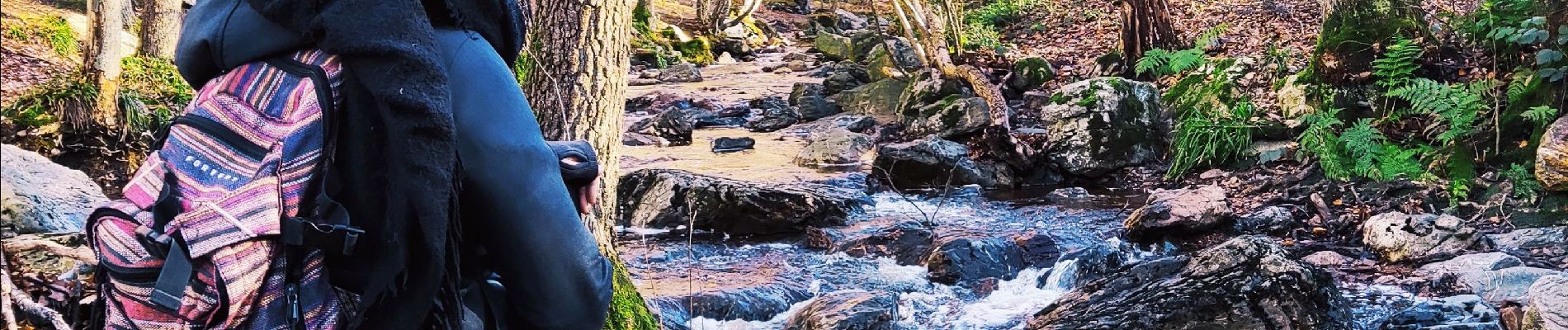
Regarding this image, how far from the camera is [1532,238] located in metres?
6.37

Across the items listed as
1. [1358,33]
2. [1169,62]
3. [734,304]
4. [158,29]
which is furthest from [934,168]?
[158,29]

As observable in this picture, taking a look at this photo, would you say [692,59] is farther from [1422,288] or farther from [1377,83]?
[1422,288]

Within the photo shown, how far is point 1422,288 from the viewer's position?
5.99 metres

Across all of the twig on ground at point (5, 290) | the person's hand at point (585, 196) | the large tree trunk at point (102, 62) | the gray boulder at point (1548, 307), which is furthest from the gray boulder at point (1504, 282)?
the large tree trunk at point (102, 62)

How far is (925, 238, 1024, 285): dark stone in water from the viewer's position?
689cm

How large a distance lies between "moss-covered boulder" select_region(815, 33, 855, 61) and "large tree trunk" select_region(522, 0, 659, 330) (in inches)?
602

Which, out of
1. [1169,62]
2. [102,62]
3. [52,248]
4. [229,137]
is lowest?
[1169,62]

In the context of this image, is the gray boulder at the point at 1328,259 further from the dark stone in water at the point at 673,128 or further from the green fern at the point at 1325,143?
the dark stone in water at the point at 673,128

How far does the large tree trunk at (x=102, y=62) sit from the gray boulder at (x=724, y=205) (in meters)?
4.40

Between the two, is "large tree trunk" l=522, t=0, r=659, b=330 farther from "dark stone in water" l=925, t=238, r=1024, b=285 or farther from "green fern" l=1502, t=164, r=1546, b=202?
"green fern" l=1502, t=164, r=1546, b=202

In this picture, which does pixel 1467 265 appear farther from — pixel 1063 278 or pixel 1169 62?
pixel 1169 62

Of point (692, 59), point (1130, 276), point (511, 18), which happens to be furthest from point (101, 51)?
point (692, 59)

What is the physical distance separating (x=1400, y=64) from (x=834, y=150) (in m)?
4.95

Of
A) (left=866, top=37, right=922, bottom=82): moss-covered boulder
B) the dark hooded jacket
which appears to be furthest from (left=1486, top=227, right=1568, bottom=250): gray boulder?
(left=866, top=37, right=922, bottom=82): moss-covered boulder
